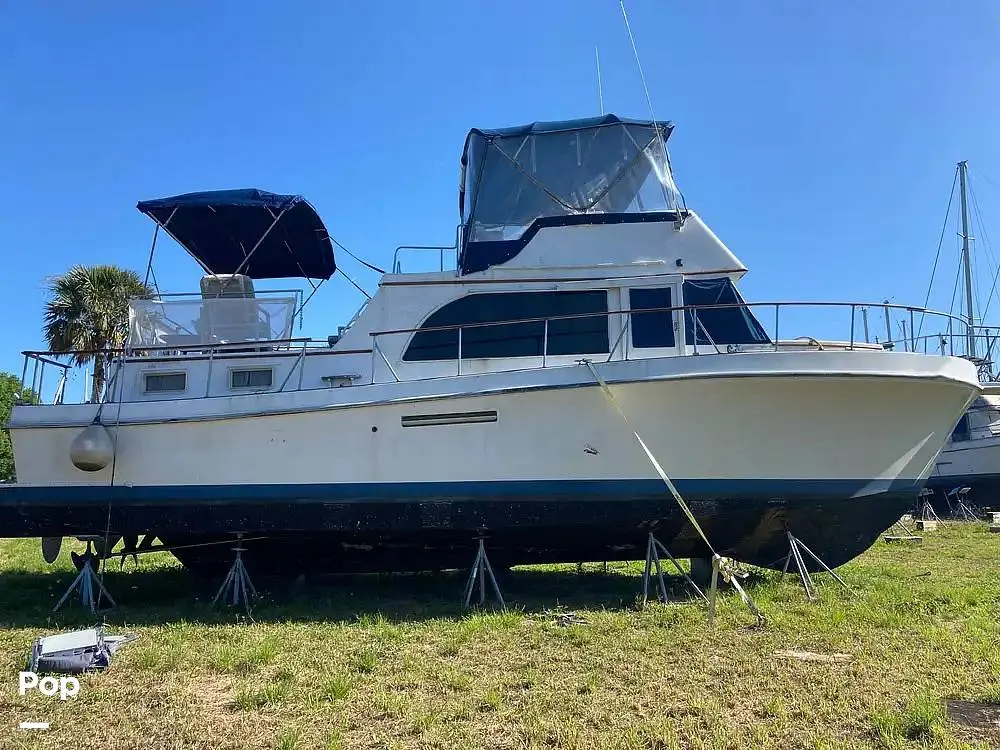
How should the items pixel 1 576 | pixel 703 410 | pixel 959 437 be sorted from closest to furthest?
pixel 703 410 < pixel 1 576 < pixel 959 437

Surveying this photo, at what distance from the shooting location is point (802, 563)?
720 cm

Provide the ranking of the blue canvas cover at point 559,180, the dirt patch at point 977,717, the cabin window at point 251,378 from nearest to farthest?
the dirt patch at point 977,717, the cabin window at point 251,378, the blue canvas cover at point 559,180

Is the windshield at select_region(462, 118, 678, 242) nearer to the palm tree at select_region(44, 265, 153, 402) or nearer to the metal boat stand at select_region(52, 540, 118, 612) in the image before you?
the metal boat stand at select_region(52, 540, 118, 612)

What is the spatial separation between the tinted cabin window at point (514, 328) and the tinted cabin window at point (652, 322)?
12.4 inches

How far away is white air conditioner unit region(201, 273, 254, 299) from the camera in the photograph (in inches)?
341

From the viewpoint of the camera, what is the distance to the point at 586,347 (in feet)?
24.4

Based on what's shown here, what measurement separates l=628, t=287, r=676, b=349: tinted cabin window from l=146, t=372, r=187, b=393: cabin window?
4.81 meters

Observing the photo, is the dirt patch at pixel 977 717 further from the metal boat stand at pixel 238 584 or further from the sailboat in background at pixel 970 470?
the sailboat in background at pixel 970 470

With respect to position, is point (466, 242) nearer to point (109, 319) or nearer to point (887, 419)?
point (887, 419)

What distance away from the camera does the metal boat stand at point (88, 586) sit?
7.23 m

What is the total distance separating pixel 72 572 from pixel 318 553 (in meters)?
4.64

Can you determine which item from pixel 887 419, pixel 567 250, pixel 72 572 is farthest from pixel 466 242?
pixel 72 572

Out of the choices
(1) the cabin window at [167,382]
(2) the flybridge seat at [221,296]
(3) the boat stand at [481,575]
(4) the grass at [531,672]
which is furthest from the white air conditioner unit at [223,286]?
(3) the boat stand at [481,575]

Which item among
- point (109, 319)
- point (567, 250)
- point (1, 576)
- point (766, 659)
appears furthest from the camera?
point (109, 319)
